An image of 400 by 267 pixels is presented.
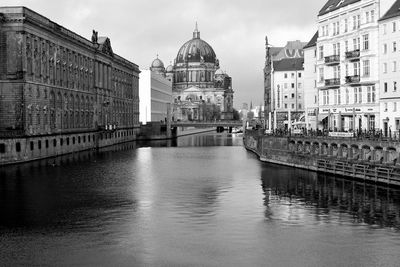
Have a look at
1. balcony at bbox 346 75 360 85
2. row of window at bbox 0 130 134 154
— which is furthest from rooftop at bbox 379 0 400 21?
row of window at bbox 0 130 134 154

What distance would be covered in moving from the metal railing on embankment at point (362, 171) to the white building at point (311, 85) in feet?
98.5

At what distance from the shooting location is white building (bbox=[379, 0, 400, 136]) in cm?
7644

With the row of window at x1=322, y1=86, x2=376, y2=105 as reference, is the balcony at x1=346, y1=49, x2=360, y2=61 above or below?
above

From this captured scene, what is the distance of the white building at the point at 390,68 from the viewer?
76.4 metres

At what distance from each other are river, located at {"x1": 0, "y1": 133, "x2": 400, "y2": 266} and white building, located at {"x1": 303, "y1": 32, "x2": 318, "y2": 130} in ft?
105

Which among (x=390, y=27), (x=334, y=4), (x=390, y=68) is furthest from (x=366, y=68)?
(x=334, y=4)

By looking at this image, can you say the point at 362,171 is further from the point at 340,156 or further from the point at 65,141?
the point at 65,141

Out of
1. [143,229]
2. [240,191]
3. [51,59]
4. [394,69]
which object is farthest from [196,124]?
[143,229]

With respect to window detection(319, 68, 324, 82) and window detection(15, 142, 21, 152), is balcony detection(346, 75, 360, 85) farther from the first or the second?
window detection(15, 142, 21, 152)

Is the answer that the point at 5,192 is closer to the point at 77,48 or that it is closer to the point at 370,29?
the point at 370,29

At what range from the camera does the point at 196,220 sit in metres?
42.5

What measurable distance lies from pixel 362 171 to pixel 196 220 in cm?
2663

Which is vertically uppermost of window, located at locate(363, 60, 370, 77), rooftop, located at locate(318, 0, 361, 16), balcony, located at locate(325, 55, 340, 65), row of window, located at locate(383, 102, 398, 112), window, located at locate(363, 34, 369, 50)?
rooftop, located at locate(318, 0, 361, 16)

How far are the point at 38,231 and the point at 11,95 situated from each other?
54.7 meters
